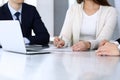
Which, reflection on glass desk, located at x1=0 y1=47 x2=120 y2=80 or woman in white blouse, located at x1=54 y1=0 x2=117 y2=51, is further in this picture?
woman in white blouse, located at x1=54 y1=0 x2=117 y2=51

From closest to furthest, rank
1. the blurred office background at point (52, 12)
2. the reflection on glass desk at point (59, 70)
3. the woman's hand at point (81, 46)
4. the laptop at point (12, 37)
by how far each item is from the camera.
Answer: the reflection on glass desk at point (59, 70) → the laptop at point (12, 37) → the woman's hand at point (81, 46) → the blurred office background at point (52, 12)

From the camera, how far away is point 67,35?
2.62 metres

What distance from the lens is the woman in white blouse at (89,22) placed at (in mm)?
2506

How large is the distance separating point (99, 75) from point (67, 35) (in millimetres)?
1594

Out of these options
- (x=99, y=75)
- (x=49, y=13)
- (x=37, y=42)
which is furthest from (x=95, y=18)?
(x=49, y=13)

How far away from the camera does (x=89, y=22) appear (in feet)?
8.49

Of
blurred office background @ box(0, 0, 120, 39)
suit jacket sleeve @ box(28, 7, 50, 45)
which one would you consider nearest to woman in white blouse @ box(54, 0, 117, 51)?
suit jacket sleeve @ box(28, 7, 50, 45)

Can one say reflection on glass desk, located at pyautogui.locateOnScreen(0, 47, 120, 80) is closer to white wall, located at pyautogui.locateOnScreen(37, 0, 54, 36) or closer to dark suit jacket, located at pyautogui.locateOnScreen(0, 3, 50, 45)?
dark suit jacket, located at pyautogui.locateOnScreen(0, 3, 50, 45)

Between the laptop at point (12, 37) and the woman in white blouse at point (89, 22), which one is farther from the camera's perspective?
the woman in white blouse at point (89, 22)

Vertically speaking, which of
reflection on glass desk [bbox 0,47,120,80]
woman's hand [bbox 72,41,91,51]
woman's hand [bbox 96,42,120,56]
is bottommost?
woman's hand [bbox 72,41,91,51]

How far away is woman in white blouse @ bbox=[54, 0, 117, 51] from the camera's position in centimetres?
251

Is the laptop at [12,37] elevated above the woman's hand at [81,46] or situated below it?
above

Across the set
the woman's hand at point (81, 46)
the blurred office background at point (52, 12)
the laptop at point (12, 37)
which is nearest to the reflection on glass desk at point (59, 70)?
the laptop at point (12, 37)

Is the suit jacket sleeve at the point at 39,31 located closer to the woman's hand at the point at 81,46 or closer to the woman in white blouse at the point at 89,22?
the woman in white blouse at the point at 89,22
